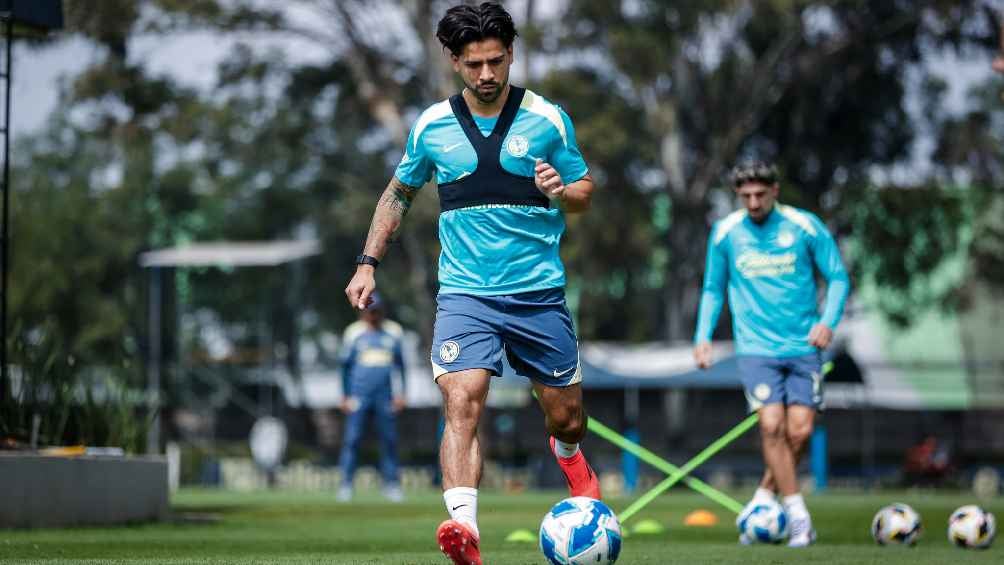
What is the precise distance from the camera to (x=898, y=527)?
9.89 metres

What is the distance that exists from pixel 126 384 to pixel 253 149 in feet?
87.5

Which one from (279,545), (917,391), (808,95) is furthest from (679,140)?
(279,545)

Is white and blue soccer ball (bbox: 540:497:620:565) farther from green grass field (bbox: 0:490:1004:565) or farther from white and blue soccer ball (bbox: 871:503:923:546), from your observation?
white and blue soccer ball (bbox: 871:503:923:546)

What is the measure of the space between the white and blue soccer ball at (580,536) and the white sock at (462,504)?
0.30 metres

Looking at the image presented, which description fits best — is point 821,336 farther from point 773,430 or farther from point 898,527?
point 898,527

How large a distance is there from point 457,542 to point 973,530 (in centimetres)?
451

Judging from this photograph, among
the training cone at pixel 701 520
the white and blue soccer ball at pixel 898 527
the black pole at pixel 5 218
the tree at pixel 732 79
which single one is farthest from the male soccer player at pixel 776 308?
the tree at pixel 732 79

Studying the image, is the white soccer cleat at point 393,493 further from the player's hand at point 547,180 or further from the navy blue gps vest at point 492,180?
the player's hand at point 547,180

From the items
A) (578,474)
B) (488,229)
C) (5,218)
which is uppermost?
A: (5,218)

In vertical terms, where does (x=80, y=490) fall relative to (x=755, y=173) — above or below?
below

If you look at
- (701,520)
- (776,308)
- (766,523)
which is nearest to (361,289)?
(766,523)

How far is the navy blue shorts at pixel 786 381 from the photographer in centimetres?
1038

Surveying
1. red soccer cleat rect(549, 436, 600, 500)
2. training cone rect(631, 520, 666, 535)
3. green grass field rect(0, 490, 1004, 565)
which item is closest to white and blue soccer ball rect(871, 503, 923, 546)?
green grass field rect(0, 490, 1004, 565)

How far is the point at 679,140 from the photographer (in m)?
31.5
